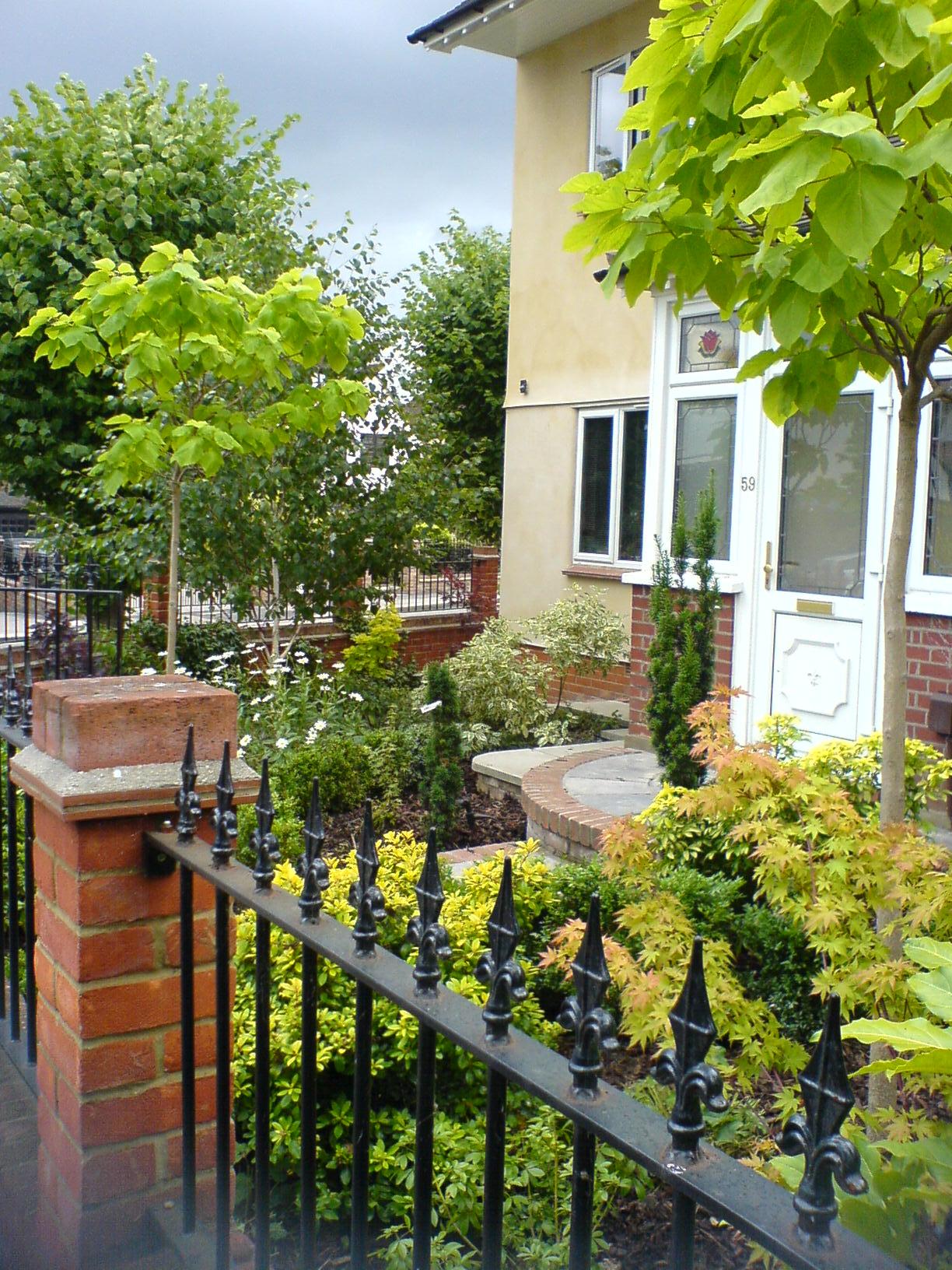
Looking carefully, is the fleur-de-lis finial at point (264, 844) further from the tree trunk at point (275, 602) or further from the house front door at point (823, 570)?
the tree trunk at point (275, 602)

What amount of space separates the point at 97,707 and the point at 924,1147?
1.67 m

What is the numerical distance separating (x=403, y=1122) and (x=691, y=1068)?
2288 millimetres

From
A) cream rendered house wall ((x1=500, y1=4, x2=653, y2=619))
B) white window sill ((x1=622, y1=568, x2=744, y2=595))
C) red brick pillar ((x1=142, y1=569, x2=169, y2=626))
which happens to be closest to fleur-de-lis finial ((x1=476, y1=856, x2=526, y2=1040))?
white window sill ((x1=622, y1=568, x2=744, y2=595))

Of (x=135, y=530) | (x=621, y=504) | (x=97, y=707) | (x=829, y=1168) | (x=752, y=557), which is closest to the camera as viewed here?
(x=829, y=1168)

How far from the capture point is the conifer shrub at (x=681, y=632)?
675 centimetres

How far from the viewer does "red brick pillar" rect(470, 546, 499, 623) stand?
15.7 m

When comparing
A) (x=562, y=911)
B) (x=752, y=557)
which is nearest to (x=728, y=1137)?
(x=562, y=911)

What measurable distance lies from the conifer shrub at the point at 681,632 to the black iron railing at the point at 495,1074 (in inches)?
190

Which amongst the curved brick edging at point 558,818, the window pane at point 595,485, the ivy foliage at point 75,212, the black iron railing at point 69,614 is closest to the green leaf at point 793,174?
the curved brick edging at point 558,818

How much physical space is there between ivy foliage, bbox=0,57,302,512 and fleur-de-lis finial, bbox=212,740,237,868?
12.3m

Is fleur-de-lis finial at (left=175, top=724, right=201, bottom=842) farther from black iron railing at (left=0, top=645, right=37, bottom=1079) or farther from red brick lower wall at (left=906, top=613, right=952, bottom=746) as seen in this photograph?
red brick lower wall at (left=906, top=613, right=952, bottom=746)

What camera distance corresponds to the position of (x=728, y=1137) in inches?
125

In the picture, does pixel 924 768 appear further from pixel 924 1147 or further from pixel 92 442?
pixel 92 442

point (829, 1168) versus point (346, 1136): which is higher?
point (829, 1168)
